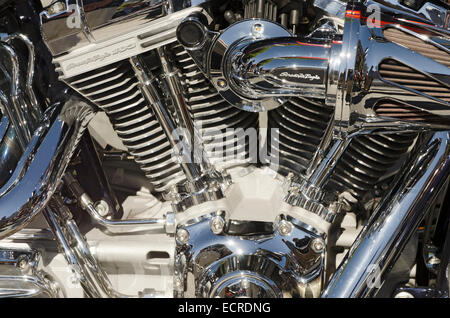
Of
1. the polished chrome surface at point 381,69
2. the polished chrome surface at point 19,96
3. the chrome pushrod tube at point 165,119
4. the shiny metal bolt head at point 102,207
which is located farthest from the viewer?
the shiny metal bolt head at point 102,207

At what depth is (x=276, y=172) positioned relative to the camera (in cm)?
126

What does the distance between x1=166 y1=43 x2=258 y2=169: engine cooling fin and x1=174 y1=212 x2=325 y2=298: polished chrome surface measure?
7.6 inches

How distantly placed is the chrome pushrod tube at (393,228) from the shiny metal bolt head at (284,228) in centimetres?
14

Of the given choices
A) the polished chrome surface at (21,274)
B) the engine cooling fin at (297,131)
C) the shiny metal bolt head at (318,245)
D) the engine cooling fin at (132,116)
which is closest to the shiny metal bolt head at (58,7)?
the engine cooling fin at (132,116)

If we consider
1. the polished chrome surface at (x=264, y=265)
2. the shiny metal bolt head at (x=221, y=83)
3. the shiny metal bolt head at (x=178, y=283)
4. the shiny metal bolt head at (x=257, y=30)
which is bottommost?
the shiny metal bolt head at (x=178, y=283)

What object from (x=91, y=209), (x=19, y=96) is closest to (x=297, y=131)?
(x=91, y=209)

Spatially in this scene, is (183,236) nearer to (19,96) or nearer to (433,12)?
(19,96)

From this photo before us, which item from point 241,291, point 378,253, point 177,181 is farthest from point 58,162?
point 378,253

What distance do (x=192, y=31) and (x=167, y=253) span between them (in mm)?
629

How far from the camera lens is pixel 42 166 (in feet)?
3.70

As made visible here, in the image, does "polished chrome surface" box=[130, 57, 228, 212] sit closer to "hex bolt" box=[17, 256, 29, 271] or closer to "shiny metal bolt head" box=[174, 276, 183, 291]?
"shiny metal bolt head" box=[174, 276, 183, 291]

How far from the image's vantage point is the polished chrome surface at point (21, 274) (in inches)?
50.3

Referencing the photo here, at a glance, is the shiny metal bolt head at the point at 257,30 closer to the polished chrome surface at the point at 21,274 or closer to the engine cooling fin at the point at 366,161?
the engine cooling fin at the point at 366,161

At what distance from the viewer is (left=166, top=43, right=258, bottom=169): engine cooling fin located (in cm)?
114
